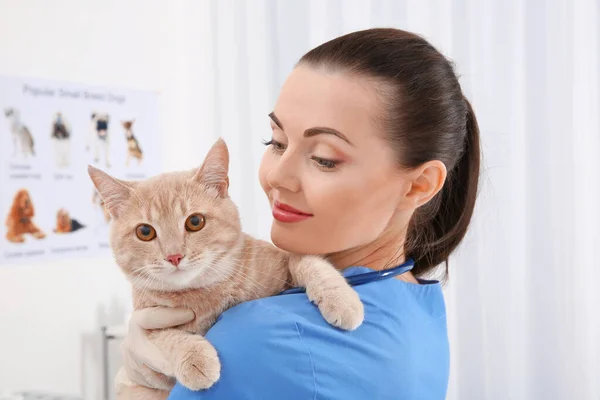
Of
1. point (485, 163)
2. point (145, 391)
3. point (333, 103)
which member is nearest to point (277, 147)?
point (333, 103)

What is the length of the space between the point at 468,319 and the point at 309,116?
127 cm

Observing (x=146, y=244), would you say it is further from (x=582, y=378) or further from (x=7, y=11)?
(x=7, y=11)

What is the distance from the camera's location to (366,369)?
929mm

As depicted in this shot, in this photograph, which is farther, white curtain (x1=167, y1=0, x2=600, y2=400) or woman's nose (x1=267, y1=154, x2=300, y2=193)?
white curtain (x1=167, y1=0, x2=600, y2=400)

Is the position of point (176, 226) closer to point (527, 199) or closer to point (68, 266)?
point (527, 199)

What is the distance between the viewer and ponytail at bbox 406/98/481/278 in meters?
1.24

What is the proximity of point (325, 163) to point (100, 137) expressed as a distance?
69.5 inches

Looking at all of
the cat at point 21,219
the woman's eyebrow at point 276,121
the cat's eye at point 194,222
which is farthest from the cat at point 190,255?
the cat at point 21,219

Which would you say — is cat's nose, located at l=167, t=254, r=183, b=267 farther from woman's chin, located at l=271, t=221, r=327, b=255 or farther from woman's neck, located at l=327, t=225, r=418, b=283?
woman's neck, located at l=327, t=225, r=418, b=283

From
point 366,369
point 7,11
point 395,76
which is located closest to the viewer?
point 366,369

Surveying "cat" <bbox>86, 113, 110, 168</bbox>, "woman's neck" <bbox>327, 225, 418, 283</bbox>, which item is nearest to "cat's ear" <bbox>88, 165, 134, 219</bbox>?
"woman's neck" <bbox>327, 225, 418, 283</bbox>

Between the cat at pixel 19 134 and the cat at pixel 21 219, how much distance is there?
6.1 inches

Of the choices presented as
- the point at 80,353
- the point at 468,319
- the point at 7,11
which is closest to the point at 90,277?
the point at 80,353

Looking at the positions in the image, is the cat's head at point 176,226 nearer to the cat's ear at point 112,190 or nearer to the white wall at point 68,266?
the cat's ear at point 112,190
